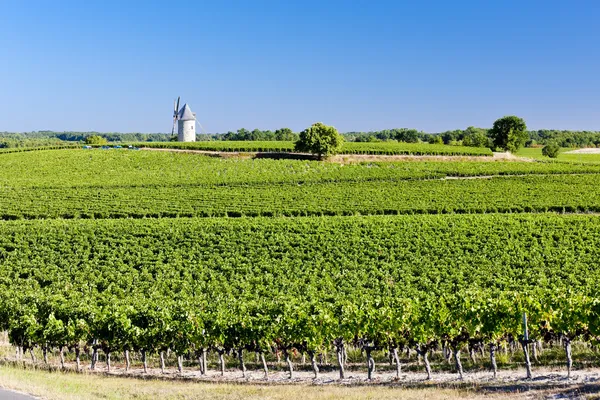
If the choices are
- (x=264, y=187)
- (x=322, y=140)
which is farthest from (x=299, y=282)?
(x=322, y=140)

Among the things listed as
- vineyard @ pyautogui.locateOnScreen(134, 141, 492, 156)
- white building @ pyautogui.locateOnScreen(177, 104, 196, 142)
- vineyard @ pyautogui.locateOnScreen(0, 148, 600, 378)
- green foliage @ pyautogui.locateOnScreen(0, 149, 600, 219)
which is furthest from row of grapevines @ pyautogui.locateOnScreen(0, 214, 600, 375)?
white building @ pyautogui.locateOnScreen(177, 104, 196, 142)

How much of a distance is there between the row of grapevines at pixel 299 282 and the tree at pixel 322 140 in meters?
45.6

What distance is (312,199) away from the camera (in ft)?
213

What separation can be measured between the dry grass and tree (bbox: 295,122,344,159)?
250ft

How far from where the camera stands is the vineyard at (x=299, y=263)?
25.5 meters

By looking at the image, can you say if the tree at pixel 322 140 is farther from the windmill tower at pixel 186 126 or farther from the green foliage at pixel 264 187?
the windmill tower at pixel 186 126

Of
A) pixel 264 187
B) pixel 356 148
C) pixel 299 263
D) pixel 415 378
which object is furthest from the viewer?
pixel 356 148

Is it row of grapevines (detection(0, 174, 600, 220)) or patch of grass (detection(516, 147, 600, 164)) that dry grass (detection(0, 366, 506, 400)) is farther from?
patch of grass (detection(516, 147, 600, 164))

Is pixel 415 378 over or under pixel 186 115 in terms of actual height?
under

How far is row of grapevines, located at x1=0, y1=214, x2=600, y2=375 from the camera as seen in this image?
25312 mm

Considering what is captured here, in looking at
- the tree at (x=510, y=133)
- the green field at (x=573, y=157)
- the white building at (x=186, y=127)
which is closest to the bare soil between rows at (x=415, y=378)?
the green field at (x=573, y=157)

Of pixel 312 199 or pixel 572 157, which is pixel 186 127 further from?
pixel 572 157

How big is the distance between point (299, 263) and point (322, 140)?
191 ft

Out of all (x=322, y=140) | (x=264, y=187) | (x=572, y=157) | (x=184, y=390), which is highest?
(x=322, y=140)
